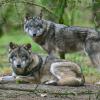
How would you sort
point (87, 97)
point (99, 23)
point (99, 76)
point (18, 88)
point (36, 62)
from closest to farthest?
point (99, 23) → point (87, 97) → point (18, 88) → point (36, 62) → point (99, 76)

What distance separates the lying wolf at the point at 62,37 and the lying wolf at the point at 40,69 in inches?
95.6

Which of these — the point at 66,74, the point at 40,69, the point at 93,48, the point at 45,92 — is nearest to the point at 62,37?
the point at 93,48

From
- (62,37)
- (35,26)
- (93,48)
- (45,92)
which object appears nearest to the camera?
(45,92)

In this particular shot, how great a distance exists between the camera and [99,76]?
40.0 feet

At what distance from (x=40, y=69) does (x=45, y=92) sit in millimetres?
1016

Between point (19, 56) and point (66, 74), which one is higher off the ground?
point (19, 56)

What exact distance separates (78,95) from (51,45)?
400cm

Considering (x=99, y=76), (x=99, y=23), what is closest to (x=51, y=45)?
(x=99, y=76)

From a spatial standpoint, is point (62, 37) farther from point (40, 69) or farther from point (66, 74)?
point (66, 74)

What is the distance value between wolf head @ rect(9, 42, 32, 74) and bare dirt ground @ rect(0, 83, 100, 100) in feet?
1.18

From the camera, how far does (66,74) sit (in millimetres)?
9430

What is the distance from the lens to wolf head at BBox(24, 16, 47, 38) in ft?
41.7

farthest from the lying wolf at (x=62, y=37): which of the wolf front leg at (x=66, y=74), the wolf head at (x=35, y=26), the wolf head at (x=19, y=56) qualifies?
the wolf head at (x=19, y=56)

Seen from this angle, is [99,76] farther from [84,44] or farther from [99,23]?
[99,23]
